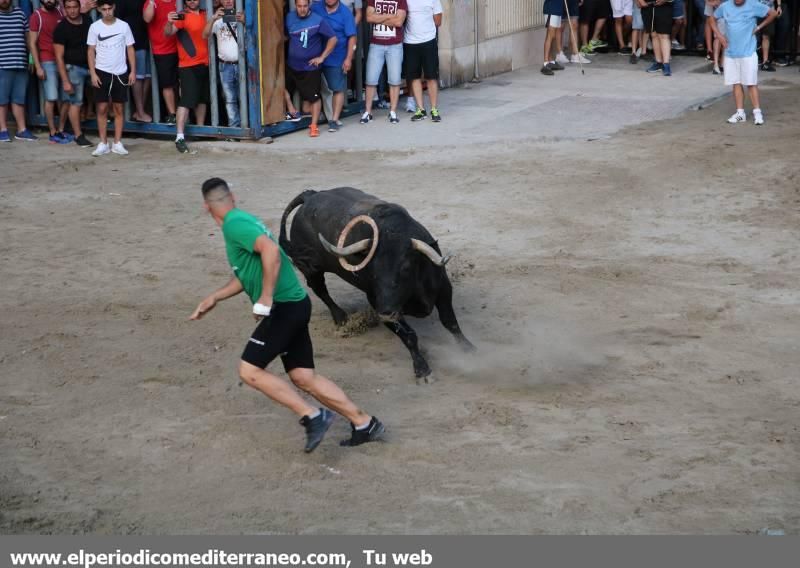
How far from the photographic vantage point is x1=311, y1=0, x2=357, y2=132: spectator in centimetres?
1612

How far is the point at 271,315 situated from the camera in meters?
7.09

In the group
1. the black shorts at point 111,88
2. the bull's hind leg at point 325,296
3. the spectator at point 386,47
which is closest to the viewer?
the bull's hind leg at point 325,296

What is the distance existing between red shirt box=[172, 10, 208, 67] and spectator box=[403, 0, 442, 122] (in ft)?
9.30

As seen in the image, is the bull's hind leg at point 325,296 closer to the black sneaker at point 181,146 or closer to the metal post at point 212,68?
the black sneaker at point 181,146

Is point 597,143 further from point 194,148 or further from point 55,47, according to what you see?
point 55,47

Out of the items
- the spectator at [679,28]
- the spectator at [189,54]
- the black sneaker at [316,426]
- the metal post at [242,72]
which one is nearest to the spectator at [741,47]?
the spectator at [679,28]

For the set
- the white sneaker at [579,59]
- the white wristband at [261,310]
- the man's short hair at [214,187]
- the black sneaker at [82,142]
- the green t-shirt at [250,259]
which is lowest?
the black sneaker at [82,142]

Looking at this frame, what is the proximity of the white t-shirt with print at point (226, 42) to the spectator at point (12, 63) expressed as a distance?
8.56ft

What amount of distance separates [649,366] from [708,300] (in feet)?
5.25

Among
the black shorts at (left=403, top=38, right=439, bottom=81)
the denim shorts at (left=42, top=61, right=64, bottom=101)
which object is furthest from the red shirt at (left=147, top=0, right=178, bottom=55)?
the black shorts at (left=403, top=38, right=439, bottom=81)

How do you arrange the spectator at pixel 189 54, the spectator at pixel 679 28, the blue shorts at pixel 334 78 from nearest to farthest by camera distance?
the spectator at pixel 189 54 < the blue shorts at pixel 334 78 < the spectator at pixel 679 28

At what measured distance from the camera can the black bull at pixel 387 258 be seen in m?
8.52

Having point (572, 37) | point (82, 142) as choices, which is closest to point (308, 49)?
point (82, 142)

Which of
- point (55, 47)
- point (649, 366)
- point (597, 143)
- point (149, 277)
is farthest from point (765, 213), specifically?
point (55, 47)
